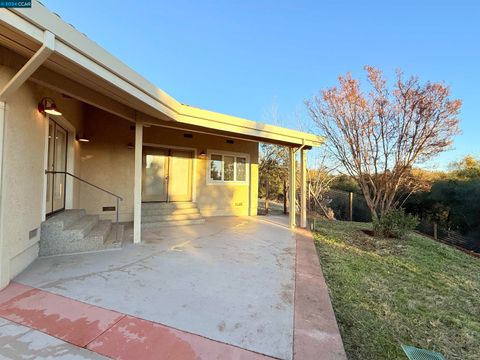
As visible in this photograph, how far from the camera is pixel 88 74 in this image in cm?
344

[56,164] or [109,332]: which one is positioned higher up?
[56,164]

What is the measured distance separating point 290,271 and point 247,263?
2.33 feet

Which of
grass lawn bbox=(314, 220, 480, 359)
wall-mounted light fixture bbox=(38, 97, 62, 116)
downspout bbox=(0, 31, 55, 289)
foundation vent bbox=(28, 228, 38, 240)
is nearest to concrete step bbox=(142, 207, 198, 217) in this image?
foundation vent bbox=(28, 228, 38, 240)

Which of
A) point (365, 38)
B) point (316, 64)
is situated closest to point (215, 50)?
point (316, 64)

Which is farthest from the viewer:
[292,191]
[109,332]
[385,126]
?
[292,191]

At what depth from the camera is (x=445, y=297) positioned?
3.68 meters

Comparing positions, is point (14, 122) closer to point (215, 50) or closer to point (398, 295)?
point (398, 295)

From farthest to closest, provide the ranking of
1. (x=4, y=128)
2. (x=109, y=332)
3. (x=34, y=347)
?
(x=4, y=128)
(x=109, y=332)
(x=34, y=347)

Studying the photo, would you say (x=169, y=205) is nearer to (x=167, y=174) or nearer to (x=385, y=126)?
(x=167, y=174)

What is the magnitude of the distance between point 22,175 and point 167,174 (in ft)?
16.9

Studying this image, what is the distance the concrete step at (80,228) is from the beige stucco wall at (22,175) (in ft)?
1.55

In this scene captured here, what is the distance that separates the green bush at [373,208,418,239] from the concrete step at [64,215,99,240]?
7.07m

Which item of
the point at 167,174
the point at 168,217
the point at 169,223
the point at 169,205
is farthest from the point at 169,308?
the point at 167,174

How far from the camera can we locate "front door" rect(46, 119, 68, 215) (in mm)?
4961
